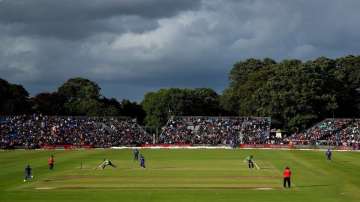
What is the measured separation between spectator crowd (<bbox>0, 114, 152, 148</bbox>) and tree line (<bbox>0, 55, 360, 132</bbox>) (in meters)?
33.1

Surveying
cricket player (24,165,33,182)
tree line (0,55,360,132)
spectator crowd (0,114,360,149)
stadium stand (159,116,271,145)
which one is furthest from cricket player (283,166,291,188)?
tree line (0,55,360,132)

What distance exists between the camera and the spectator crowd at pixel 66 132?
122812 mm

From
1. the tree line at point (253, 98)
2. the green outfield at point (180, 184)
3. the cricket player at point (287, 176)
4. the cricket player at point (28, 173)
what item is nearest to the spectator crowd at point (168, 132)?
the tree line at point (253, 98)

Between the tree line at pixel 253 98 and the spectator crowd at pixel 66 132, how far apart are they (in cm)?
3307

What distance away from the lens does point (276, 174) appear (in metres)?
55.9

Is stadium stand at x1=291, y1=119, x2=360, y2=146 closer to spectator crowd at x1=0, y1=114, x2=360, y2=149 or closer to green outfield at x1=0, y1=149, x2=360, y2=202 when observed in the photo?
spectator crowd at x1=0, y1=114, x2=360, y2=149

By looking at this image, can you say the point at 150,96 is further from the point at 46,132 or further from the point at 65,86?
the point at 46,132

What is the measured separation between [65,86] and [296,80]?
278 ft

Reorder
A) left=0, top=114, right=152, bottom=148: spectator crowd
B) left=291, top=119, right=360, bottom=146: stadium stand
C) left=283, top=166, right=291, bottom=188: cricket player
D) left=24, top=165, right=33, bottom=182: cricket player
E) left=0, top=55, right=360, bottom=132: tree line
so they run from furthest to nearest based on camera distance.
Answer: left=0, top=55, right=360, bottom=132: tree line, left=0, top=114, right=152, bottom=148: spectator crowd, left=291, top=119, right=360, bottom=146: stadium stand, left=24, top=165, right=33, bottom=182: cricket player, left=283, top=166, right=291, bottom=188: cricket player

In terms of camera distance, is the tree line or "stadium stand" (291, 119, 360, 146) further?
the tree line

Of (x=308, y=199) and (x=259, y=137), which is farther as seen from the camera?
(x=259, y=137)

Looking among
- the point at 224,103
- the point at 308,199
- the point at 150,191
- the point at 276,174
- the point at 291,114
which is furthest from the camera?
the point at 224,103

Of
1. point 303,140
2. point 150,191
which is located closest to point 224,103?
point 303,140

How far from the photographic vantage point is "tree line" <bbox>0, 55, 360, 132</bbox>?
141m
